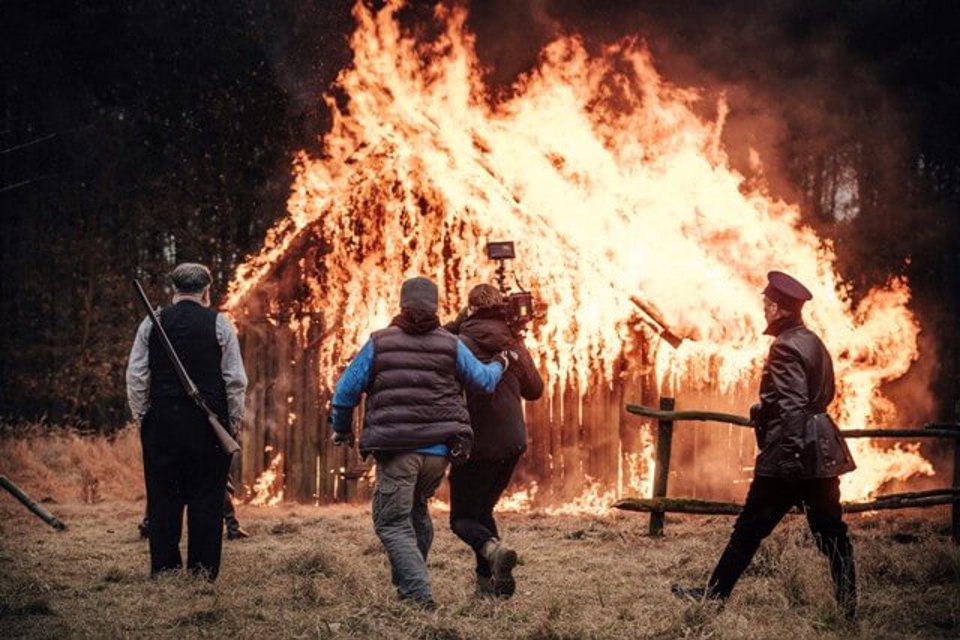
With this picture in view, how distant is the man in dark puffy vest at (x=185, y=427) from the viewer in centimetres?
677

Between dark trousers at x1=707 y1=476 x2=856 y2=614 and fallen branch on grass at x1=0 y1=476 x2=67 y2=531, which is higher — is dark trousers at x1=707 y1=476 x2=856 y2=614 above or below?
above

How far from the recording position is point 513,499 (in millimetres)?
11492

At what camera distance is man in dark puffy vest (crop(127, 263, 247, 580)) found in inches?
266

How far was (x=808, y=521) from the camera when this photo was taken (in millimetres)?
5684

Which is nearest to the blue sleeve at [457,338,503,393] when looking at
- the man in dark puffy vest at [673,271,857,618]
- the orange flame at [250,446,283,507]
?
the man in dark puffy vest at [673,271,857,618]

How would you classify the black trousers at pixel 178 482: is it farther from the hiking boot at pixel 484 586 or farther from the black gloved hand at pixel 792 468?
the black gloved hand at pixel 792 468

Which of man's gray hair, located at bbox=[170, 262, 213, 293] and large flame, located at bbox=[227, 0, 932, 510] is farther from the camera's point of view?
large flame, located at bbox=[227, 0, 932, 510]

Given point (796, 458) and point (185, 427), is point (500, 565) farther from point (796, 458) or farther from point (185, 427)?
point (185, 427)

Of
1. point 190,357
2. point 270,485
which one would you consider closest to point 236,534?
point 270,485

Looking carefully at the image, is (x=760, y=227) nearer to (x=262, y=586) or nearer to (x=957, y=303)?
(x=262, y=586)

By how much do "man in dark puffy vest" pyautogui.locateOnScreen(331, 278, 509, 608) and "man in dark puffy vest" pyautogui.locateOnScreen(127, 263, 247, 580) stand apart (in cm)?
134

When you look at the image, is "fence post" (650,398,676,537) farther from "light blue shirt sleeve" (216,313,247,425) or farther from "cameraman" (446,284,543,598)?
"light blue shirt sleeve" (216,313,247,425)

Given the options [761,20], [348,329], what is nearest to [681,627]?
[348,329]

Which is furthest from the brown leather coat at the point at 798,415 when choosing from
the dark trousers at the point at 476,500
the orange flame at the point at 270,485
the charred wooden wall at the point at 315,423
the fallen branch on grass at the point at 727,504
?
the orange flame at the point at 270,485
